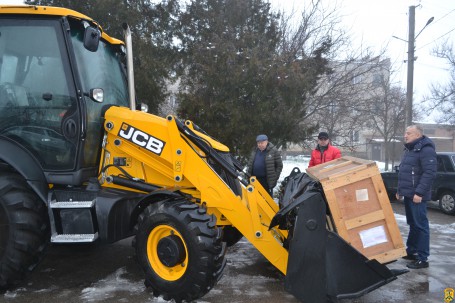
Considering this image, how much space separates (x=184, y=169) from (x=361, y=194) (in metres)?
1.70

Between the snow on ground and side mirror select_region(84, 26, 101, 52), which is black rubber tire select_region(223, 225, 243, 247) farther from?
side mirror select_region(84, 26, 101, 52)

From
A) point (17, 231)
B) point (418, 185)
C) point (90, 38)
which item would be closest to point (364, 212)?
point (418, 185)

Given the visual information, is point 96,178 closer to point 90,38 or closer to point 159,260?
point 159,260

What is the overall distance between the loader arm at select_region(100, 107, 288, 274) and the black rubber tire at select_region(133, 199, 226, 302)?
0.28m

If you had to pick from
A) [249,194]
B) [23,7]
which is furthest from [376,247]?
[23,7]

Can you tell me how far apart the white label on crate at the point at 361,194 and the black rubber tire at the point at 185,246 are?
1.29 meters

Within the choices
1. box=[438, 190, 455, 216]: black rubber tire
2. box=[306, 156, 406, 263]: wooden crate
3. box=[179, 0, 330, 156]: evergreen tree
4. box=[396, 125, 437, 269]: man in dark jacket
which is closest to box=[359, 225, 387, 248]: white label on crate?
box=[306, 156, 406, 263]: wooden crate

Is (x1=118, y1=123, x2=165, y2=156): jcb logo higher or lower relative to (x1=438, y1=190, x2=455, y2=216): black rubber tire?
higher

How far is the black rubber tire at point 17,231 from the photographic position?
3.64 m

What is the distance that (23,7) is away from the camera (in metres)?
3.81

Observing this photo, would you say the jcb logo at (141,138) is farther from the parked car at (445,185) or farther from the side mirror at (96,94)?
the parked car at (445,185)

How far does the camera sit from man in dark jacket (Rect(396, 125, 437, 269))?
462cm

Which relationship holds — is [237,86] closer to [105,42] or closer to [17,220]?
[105,42]

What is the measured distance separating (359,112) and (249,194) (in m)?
9.69
